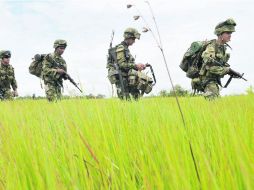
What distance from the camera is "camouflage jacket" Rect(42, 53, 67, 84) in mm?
9000

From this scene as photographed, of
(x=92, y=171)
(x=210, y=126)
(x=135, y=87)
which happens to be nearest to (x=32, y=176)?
(x=92, y=171)

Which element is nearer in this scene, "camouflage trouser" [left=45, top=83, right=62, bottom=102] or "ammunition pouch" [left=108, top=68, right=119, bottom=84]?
"ammunition pouch" [left=108, top=68, right=119, bottom=84]

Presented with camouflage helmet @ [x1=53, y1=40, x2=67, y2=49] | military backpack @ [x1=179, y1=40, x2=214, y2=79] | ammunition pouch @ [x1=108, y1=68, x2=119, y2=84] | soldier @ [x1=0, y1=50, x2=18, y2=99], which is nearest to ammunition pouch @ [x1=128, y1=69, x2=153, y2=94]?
ammunition pouch @ [x1=108, y1=68, x2=119, y2=84]

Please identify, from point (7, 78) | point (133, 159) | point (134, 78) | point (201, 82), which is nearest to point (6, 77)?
point (7, 78)

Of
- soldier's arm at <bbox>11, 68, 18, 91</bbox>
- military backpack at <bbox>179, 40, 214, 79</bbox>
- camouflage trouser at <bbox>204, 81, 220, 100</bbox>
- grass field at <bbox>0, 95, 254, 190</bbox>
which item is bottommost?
grass field at <bbox>0, 95, 254, 190</bbox>

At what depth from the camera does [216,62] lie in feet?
20.0

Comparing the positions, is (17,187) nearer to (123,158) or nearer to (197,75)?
(123,158)

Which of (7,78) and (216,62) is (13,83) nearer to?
(7,78)

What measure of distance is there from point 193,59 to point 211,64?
1.81ft

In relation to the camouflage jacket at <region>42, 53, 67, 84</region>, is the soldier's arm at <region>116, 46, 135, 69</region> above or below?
below

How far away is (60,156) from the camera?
1.42 meters

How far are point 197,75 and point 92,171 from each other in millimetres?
5712

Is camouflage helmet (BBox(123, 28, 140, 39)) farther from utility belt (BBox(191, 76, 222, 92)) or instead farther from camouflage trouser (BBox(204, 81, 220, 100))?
camouflage trouser (BBox(204, 81, 220, 100))

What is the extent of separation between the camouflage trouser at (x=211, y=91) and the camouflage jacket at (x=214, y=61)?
120 millimetres
